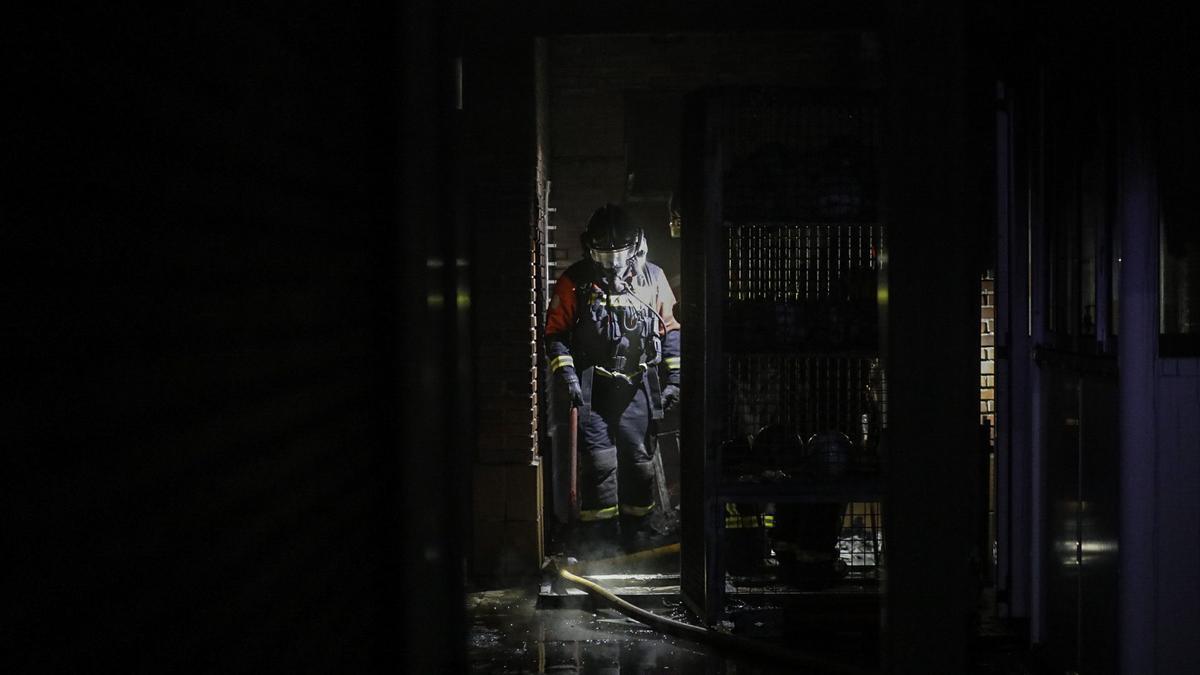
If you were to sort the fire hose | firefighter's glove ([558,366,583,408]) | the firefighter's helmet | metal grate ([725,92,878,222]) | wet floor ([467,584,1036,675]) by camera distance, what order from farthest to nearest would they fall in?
the firefighter's helmet < firefighter's glove ([558,366,583,408]) < metal grate ([725,92,878,222]) < wet floor ([467,584,1036,675]) < the fire hose

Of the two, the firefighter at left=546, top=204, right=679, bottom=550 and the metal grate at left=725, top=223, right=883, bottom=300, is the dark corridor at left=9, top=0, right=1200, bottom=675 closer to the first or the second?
the metal grate at left=725, top=223, right=883, bottom=300

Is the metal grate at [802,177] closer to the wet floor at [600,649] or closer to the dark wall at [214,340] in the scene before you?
the wet floor at [600,649]

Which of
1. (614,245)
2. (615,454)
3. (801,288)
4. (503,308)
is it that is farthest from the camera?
(615,454)

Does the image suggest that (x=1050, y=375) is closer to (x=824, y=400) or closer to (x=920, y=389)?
(x=824, y=400)

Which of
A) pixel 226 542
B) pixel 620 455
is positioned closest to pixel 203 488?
pixel 226 542

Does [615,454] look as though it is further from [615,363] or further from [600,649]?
[600,649]

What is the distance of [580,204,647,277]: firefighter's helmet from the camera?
29.1 ft

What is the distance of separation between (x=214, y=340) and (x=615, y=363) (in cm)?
696

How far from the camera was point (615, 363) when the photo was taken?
358 inches

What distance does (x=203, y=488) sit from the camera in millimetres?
2074

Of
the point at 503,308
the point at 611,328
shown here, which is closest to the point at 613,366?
the point at 611,328

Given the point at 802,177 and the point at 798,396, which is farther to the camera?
the point at 798,396

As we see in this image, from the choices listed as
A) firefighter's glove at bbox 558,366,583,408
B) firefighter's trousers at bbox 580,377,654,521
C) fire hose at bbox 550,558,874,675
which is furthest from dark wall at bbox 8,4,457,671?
firefighter's trousers at bbox 580,377,654,521

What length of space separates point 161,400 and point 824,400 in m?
5.37
